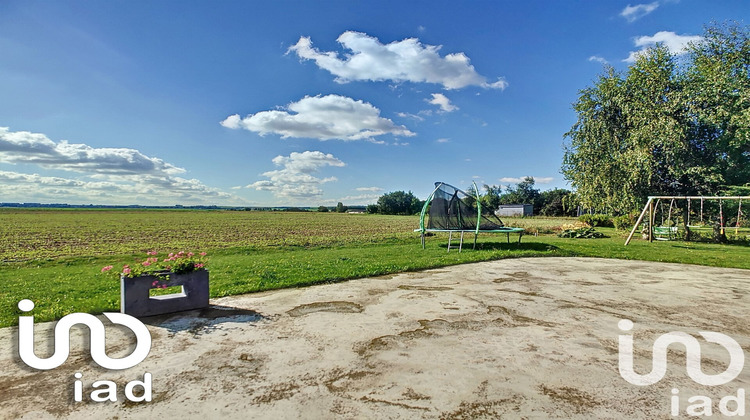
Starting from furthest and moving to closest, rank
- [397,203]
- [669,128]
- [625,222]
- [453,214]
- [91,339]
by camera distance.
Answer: [397,203] → [625,222] → [669,128] → [453,214] → [91,339]

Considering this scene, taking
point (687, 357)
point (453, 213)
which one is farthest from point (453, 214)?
point (687, 357)

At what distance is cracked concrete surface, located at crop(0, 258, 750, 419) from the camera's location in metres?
2.64

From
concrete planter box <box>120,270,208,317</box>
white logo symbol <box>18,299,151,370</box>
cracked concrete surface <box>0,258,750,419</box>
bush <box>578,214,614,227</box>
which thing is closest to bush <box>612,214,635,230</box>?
bush <box>578,214,614,227</box>

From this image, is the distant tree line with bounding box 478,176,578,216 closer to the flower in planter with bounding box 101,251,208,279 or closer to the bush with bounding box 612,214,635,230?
the bush with bounding box 612,214,635,230

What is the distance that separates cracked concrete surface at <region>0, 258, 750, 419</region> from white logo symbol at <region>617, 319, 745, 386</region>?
0.23ft

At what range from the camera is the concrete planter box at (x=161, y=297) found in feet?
15.5

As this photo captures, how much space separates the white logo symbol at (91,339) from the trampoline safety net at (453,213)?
10.8m

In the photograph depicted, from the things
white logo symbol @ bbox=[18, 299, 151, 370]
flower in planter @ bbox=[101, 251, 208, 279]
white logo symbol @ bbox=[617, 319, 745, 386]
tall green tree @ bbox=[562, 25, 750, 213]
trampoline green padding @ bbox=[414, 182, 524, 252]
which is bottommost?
white logo symbol @ bbox=[18, 299, 151, 370]

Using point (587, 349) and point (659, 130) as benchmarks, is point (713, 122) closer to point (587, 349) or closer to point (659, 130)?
point (659, 130)

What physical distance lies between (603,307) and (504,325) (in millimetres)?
2080

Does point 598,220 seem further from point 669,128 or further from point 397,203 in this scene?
point 397,203

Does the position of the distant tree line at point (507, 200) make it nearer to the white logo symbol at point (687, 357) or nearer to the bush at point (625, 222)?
the bush at point (625, 222)

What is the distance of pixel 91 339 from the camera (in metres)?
4.05

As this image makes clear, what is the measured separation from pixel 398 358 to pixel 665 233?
20.7 m
